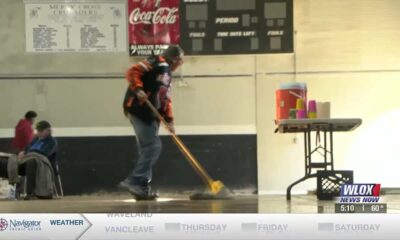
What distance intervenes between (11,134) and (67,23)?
6.41 feet

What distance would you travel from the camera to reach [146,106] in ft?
15.7

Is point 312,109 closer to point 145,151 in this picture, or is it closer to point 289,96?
point 289,96

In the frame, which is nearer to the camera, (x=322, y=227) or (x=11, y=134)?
(x=322, y=227)

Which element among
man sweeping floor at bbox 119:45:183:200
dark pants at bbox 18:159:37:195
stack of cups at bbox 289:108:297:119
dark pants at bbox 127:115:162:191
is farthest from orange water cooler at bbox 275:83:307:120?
dark pants at bbox 18:159:37:195

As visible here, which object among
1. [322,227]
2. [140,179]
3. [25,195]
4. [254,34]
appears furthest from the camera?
[254,34]

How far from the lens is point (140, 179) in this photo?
4777 millimetres

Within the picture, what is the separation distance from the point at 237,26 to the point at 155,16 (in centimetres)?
128

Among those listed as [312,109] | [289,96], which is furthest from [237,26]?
[312,109]

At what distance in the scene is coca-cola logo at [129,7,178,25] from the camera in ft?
28.4

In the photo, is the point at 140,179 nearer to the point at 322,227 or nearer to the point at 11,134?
the point at 322,227

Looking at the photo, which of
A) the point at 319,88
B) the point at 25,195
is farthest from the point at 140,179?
the point at 319,88

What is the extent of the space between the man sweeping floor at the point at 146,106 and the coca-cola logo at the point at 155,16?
386 cm

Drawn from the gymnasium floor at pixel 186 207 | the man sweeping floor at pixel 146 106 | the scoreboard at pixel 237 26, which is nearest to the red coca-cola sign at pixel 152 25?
the scoreboard at pixel 237 26

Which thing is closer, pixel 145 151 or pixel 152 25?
pixel 145 151
